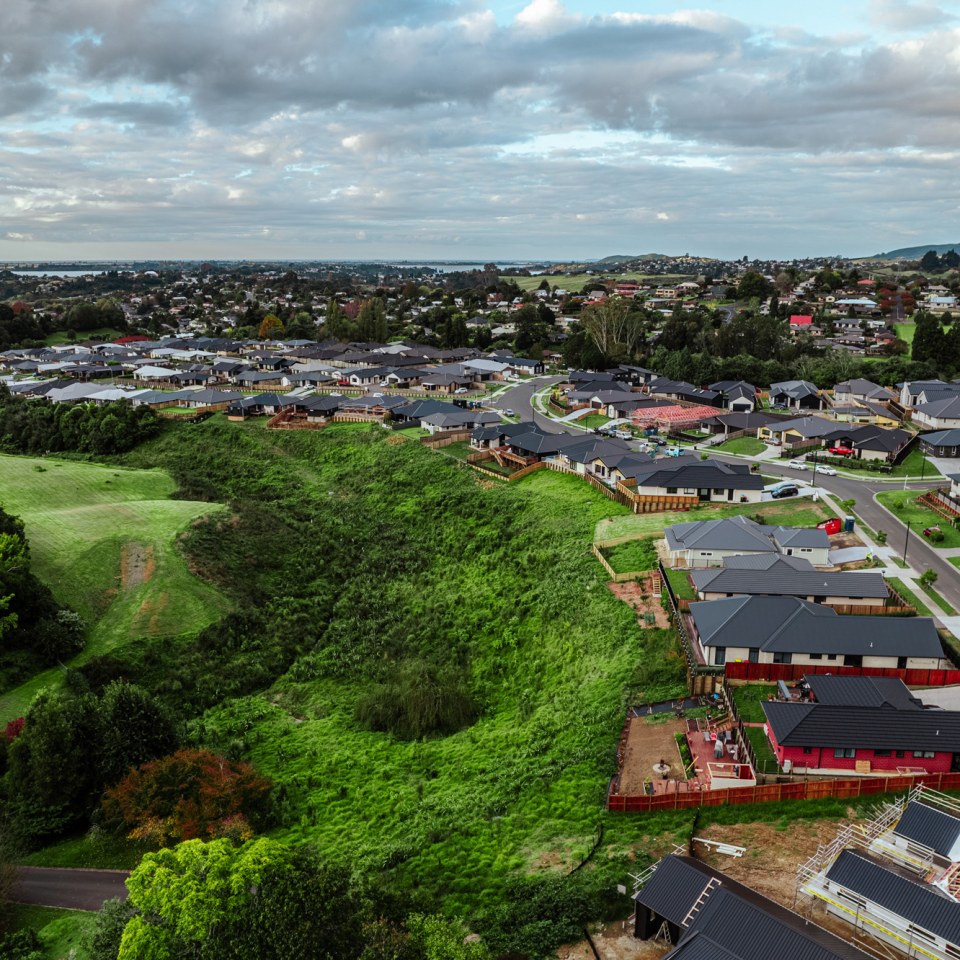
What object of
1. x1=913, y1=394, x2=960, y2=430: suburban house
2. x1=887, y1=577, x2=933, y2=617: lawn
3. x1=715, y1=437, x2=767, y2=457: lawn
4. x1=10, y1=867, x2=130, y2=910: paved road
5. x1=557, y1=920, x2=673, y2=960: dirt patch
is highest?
x1=913, y1=394, x2=960, y2=430: suburban house

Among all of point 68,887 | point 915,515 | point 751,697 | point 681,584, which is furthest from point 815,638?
point 68,887

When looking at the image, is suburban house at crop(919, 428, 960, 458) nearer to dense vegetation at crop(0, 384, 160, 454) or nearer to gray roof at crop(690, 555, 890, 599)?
gray roof at crop(690, 555, 890, 599)

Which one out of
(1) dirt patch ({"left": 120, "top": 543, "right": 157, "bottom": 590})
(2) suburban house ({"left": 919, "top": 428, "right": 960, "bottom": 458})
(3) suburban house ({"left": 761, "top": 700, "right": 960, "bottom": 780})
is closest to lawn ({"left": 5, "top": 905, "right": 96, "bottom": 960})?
(3) suburban house ({"left": 761, "top": 700, "right": 960, "bottom": 780})

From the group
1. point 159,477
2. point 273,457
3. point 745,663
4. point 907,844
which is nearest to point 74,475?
point 159,477

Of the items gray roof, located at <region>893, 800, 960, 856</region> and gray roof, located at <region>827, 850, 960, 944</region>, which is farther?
gray roof, located at <region>893, 800, 960, 856</region>

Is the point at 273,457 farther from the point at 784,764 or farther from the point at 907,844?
the point at 907,844

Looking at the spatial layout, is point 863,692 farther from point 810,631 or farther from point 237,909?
point 237,909
